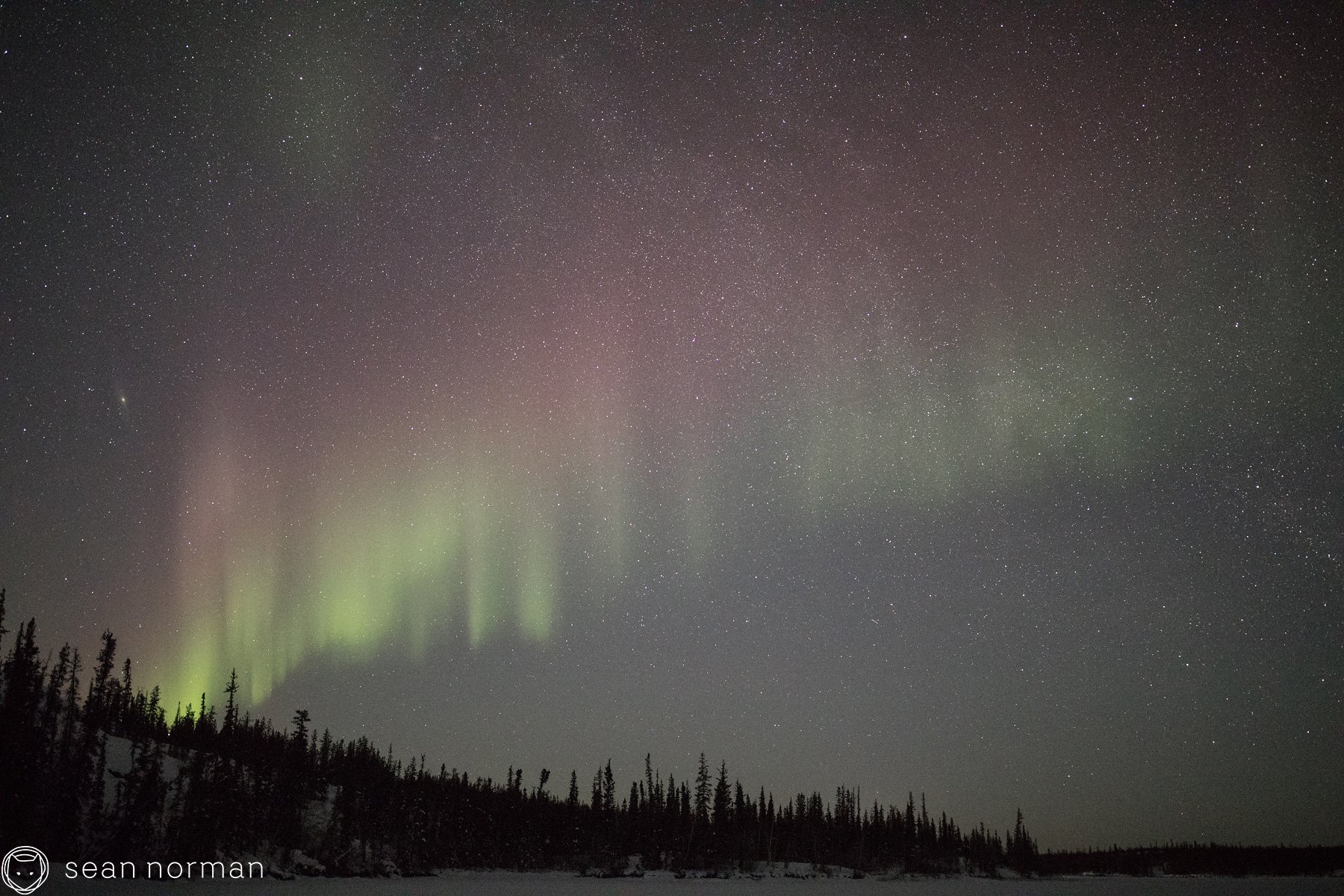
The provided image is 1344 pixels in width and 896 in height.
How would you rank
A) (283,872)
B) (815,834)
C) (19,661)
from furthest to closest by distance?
(815,834)
(283,872)
(19,661)

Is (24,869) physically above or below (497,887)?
above

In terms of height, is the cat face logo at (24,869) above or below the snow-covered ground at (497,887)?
above

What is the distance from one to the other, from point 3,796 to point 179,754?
43285 mm

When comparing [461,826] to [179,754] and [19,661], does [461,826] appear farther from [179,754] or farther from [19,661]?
[19,661]

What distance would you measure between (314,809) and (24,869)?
172 feet

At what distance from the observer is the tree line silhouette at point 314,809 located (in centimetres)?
7231

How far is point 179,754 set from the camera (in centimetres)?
10238

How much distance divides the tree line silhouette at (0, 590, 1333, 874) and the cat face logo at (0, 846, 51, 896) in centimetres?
388

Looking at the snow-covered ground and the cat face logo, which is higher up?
the cat face logo

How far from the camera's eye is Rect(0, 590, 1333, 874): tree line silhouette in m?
72.3

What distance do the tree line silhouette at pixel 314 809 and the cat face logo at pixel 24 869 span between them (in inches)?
153

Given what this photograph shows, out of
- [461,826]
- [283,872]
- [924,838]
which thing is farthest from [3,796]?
[924,838]

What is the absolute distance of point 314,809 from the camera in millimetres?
106188

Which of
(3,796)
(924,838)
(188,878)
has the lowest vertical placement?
(924,838)
